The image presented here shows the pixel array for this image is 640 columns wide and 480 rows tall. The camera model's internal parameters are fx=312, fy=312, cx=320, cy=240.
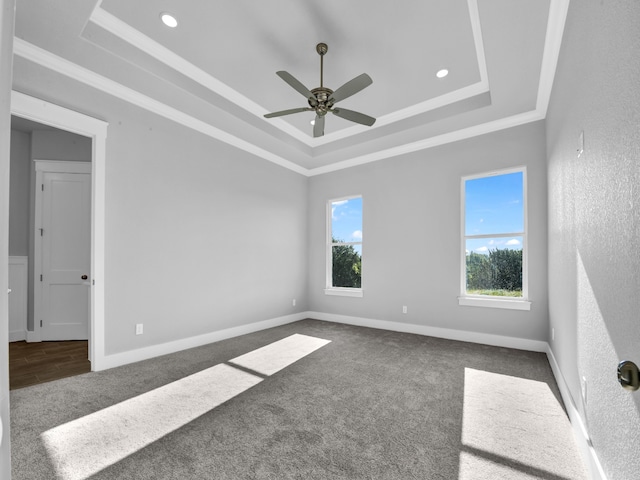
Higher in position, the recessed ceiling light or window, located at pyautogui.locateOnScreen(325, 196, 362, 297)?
the recessed ceiling light

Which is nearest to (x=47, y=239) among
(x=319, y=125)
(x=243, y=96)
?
(x=243, y=96)

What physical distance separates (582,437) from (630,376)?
1.39 metres

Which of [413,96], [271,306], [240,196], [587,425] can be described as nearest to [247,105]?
[240,196]

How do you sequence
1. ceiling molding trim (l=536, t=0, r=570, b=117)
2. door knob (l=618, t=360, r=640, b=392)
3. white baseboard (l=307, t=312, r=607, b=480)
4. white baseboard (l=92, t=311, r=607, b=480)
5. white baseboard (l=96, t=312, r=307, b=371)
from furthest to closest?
white baseboard (l=96, t=312, r=307, b=371) → ceiling molding trim (l=536, t=0, r=570, b=117) → white baseboard (l=92, t=311, r=607, b=480) → white baseboard (l=307, t=312, r=607, b=480) → door knob (l=618, t=360, r=640, b=392)

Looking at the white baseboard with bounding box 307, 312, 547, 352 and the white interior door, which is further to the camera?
the white interior door

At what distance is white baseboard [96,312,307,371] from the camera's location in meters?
3.14

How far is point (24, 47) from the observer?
103 inches

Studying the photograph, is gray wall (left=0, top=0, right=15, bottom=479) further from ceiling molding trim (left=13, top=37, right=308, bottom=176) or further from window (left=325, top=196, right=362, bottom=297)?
window (left=325, top=196, right=362, bottom=297)

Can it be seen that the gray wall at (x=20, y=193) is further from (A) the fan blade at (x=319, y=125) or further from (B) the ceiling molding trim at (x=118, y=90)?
(A) the fan blade at (x=319, y=125)

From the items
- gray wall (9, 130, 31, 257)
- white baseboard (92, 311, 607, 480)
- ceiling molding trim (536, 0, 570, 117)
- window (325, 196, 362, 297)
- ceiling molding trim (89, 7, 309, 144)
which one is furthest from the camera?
window (325, 196, 362, 297)

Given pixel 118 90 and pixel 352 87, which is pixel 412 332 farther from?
pixel 118 90

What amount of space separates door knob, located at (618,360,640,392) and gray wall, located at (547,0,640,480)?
0.80 feet

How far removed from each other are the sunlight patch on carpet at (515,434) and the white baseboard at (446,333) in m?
1.07

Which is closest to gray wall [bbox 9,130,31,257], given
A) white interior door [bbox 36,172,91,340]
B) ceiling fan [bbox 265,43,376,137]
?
white interior door [bbox 36,172,91,340]
